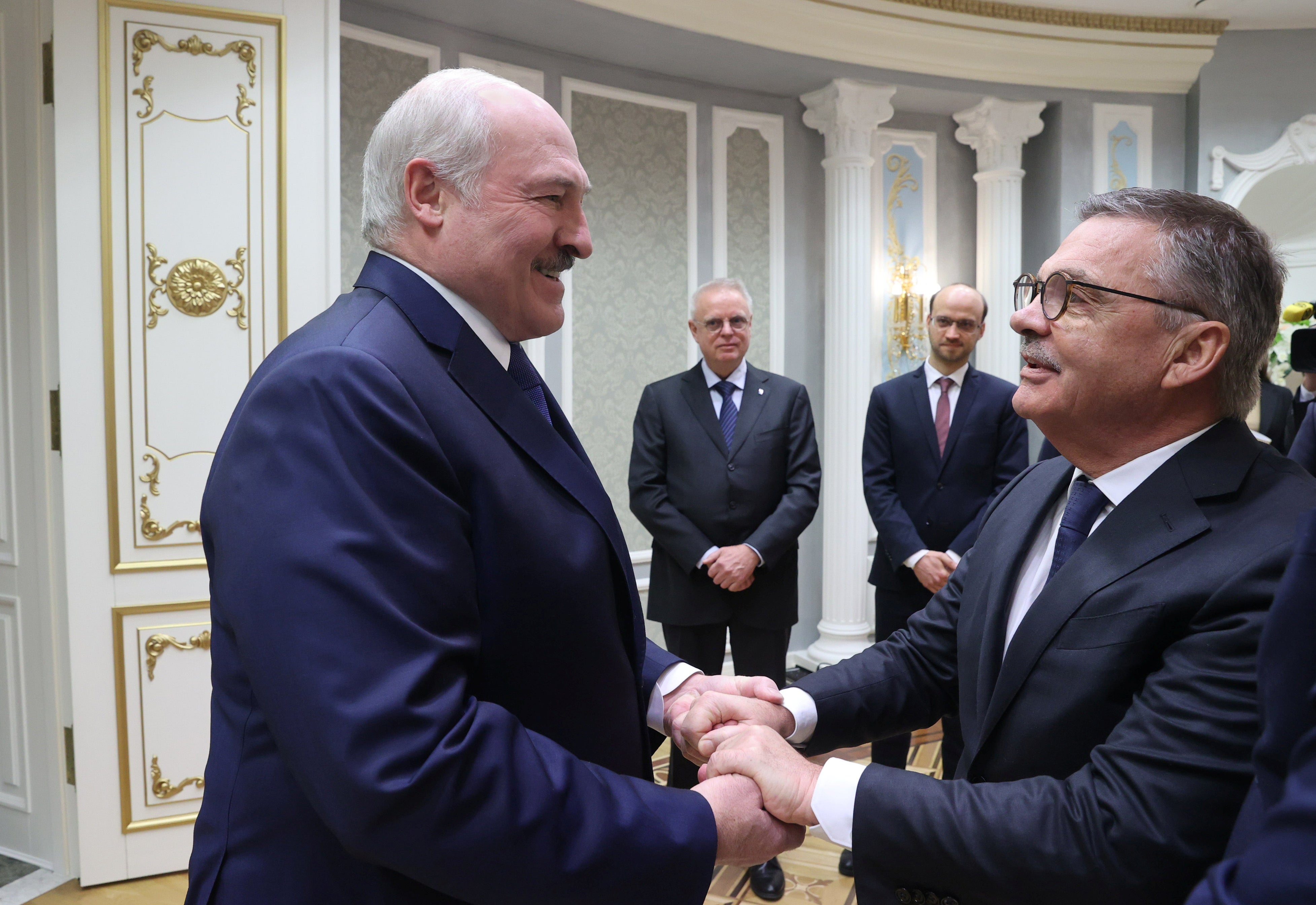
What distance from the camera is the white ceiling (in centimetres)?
555

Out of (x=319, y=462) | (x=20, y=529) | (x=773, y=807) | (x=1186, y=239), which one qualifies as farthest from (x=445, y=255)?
(x=20, y=529)

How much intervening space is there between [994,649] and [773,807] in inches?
15.8

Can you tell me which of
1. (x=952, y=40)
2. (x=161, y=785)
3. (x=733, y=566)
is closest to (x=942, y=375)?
(x=733, y=566)

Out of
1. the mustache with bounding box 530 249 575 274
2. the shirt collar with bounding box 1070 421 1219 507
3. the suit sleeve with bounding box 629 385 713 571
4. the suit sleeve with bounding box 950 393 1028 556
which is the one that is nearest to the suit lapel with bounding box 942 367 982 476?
the suit sleeve with bounding box 950 393 1028 556

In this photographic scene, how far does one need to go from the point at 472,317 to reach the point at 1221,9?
20.2 feet

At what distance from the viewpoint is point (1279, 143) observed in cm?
610

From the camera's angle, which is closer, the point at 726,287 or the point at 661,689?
the point at 661,689

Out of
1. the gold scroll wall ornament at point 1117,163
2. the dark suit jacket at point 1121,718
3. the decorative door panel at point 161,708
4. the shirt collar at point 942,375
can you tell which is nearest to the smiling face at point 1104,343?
the dark suit jacket at point 1121,718

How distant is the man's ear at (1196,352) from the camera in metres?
1.39

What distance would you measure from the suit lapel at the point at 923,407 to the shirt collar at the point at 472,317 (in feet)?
8.97

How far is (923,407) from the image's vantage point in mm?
3846

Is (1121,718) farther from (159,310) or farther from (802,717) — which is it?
(159,310)

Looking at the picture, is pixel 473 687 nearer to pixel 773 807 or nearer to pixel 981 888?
pixel 773 807

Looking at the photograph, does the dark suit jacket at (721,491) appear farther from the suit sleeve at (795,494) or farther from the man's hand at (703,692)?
the man's hand at (703,692)
